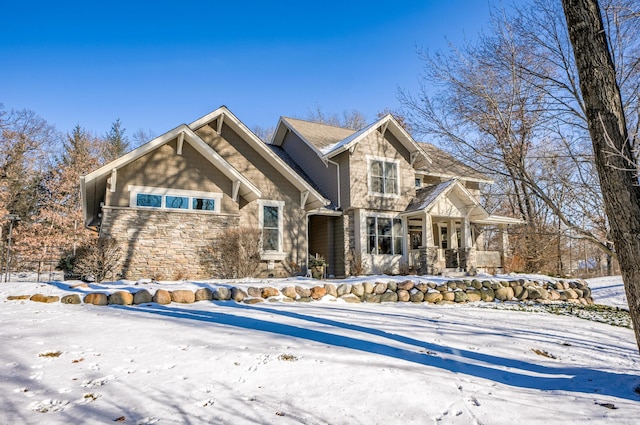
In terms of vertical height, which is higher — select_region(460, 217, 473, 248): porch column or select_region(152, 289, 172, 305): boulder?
select_region(460, 217, 473, 248): porch column

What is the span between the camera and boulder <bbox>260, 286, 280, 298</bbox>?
857 cm

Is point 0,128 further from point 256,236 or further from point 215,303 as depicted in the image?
point 215,303

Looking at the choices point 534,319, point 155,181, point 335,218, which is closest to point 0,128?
point 155,181

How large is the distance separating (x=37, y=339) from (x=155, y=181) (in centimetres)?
764

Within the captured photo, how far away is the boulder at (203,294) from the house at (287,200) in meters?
3.90

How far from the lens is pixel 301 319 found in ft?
21.6

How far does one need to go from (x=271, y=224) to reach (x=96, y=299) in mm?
7379

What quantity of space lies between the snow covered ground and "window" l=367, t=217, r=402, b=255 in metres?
8.91

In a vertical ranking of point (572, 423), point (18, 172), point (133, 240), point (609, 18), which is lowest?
point (572, 423)

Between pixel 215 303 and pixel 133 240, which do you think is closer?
pixel 215 303

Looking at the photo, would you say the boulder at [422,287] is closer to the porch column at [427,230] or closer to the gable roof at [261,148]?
the gable roof at [261,148]

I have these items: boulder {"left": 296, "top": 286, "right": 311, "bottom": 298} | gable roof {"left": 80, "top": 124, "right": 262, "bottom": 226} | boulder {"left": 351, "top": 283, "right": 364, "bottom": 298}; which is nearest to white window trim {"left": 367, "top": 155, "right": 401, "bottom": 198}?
gable roof {"left": 80, "top": 124, "right": 262, "bottom": 226}

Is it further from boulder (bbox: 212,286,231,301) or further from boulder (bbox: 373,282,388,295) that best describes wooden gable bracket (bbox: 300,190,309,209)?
boulder (bbox: 212,286,231,301)

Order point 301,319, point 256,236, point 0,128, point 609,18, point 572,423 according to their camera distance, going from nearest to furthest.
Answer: point 572,423 → point 609,18 → point 301,319 → point 256,236 → point 0,128
